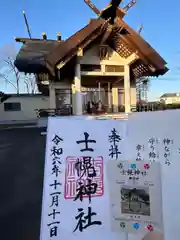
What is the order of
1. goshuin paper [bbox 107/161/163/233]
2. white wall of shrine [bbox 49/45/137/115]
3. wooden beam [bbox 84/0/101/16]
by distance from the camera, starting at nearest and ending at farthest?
goshuin paper [bbox 107/161/163/233] < wooden beam [bbox 84/0/101/16] < white wall of shrine [bbox 49/45/137/115]

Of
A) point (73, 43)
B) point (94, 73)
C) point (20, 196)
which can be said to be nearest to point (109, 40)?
point (94, 73)

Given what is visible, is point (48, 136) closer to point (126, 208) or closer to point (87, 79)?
point (126, 208)

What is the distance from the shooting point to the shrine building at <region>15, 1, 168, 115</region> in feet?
31.2

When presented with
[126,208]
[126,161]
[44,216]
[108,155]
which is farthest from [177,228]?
[44,216]

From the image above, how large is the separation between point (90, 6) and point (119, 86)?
170 inches

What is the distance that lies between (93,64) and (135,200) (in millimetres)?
10037

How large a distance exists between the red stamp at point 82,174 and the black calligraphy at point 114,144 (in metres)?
0.08

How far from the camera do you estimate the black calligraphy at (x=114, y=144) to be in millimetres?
1653

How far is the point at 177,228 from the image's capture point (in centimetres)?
144

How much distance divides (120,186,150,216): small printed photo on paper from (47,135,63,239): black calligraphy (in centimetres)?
42

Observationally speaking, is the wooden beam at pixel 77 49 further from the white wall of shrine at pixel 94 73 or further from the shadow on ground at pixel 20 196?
the shadow on ground at pixel 20 196

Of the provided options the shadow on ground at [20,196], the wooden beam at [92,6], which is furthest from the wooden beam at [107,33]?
the shadow on ground at [20,196]

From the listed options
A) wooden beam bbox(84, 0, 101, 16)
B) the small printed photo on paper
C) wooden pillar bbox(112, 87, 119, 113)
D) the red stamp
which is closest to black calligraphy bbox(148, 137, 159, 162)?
the small printed photo on paper

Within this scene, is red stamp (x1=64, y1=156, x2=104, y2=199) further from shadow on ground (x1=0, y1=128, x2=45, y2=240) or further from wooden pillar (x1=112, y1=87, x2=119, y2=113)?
wooden pillar (x1=112, y1=87, x2=119, y2=113)
